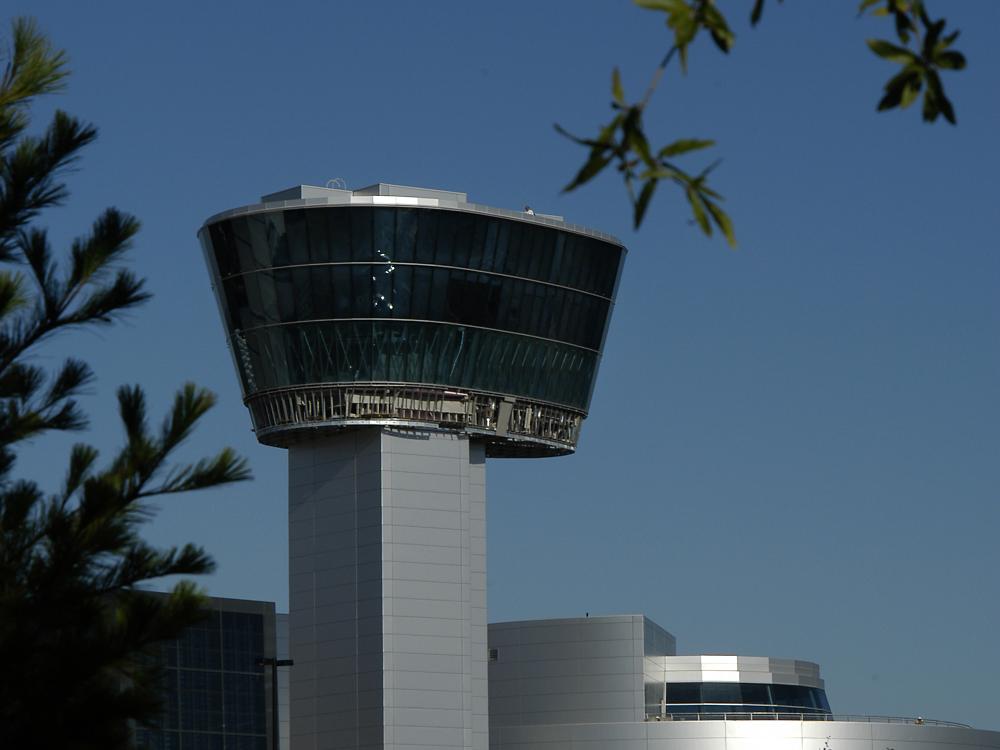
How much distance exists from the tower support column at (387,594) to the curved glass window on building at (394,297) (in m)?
3.01

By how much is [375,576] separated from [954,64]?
211 ft

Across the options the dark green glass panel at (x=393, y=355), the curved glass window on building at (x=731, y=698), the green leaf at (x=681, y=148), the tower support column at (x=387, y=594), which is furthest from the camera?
the curved glass window on building at (x=731, y=698)

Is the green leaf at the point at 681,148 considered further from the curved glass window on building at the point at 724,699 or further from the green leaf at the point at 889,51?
the curved glass window on building at the point at 724,699

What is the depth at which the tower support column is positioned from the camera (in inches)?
2933

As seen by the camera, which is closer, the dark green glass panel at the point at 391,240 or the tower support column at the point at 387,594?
the tower support column at the point at 387,594

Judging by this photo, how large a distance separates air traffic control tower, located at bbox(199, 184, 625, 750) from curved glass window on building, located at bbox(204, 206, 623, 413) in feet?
0.25

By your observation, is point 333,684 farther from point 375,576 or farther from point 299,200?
point 299,200

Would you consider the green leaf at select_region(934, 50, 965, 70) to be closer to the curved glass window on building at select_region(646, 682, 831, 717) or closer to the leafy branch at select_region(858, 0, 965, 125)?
the leafy branch at select_region(858, 0, 965, 125)

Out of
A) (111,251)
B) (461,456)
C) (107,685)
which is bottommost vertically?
(107,685)

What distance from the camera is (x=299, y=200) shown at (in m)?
76.2

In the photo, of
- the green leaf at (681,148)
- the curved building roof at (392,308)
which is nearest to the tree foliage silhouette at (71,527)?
the green leaf at (681,148)

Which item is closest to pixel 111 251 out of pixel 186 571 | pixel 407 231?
pixel 186 571

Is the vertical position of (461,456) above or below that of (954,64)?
above

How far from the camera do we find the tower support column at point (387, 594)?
74500 millimetres
